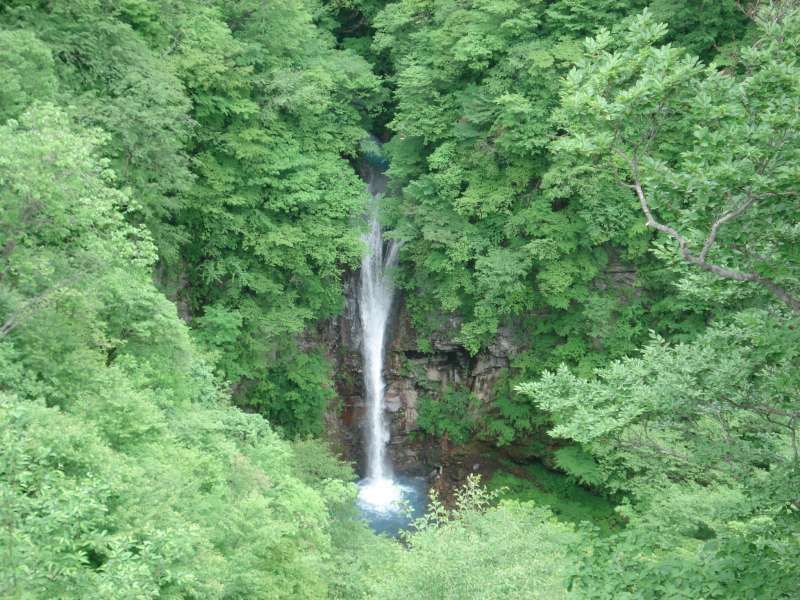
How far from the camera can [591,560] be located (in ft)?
22.1

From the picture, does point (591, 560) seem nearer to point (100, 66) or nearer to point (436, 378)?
point (100, 66)

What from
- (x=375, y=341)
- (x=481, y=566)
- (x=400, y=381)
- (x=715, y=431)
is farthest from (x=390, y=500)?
(x=715, y=431)

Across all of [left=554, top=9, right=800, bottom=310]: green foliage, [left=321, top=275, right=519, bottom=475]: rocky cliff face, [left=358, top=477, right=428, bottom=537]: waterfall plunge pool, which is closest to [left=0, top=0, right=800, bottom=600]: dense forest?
[left=554, top=9, right=800, bottom=310]: green foliage

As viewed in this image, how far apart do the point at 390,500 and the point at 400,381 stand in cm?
346

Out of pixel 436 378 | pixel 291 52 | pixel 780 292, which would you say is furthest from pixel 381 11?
pixel 780 292

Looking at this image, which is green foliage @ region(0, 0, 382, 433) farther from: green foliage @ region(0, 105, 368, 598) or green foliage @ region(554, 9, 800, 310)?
green foliage @ region(554, 9, 800, 310)

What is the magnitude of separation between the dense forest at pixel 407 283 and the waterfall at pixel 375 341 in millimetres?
924

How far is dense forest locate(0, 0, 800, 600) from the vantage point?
5.64 metres

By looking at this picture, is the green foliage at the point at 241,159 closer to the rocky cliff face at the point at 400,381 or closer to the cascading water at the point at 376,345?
the rocky cliff face at the point at 400,381

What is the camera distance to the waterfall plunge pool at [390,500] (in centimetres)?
1830

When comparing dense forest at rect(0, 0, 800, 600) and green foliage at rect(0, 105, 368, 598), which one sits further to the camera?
green foliage at rect(0, 105, 368, 598)

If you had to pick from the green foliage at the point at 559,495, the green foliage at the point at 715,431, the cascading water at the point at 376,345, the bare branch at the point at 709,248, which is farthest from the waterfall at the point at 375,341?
the bare branch at the point at 709,248

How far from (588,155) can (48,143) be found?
6.58 metres

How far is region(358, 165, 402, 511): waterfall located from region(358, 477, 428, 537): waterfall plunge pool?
103 millimetres
